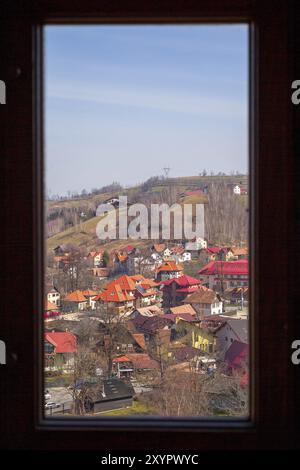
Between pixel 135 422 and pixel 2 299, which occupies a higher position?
pixel 2 299

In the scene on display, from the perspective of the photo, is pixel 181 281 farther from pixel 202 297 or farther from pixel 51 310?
pixel 51 310

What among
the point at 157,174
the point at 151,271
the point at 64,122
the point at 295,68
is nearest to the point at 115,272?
the point at 151,271

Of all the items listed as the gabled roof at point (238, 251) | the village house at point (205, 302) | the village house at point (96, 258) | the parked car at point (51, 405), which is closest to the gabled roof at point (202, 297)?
the village house at point (205, 302)

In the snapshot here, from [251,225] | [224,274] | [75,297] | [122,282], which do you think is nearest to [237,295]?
[224,274]

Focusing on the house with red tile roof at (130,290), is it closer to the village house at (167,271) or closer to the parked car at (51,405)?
the village house at (167,271)

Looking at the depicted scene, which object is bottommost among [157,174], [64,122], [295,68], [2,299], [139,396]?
[139,396]
